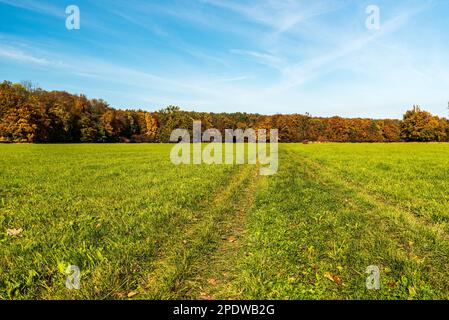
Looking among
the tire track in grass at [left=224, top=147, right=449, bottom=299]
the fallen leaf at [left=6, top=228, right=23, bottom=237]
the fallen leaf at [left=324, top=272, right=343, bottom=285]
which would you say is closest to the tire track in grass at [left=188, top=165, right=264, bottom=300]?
the tire track in grass at [left=224, top=147, right=449, bottom=299]

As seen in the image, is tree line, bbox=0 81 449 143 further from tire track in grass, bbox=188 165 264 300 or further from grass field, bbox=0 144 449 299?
tire track in grass, bbox=188 165 264 300

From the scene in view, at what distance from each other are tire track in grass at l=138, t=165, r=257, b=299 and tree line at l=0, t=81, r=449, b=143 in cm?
8450

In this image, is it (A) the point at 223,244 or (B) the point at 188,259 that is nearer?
(B) the point at 188,259

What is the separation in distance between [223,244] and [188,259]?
114cm

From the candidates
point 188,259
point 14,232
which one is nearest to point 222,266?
point 188,259

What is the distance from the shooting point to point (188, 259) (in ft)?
18.6

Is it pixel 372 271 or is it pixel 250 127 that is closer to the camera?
pixel 372 271

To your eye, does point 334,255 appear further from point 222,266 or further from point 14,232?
point 14,232

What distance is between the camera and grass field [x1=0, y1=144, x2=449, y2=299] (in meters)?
4.71

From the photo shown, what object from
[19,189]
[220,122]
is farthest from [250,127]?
[19,189]

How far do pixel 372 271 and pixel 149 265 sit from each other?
3.94 m

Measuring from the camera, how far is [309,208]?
31.0 feet
